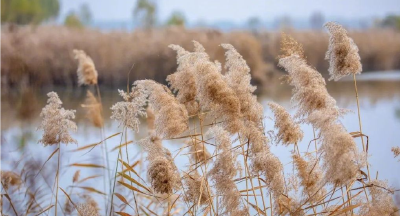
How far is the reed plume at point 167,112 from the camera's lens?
5.09 feet

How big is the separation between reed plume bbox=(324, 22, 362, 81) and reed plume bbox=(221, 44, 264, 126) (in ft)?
0.76

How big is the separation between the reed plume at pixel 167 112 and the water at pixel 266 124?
1444mm

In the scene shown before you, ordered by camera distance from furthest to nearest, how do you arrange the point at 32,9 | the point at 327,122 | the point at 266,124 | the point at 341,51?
the point at 32,9
the point at 266,124
the point at 341,51
the point at 327,122

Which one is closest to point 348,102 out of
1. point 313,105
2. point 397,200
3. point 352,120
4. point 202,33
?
point 352,120

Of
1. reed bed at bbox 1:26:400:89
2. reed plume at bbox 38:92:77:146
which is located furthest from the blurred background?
reed plume at bbox 38:92:77:146

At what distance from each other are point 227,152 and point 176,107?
0.63 feet

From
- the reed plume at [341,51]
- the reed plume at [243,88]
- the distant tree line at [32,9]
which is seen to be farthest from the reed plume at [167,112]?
the distant tree line at [32,9]

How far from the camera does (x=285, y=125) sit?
1.51 m

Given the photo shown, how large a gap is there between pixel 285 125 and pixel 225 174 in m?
0.20

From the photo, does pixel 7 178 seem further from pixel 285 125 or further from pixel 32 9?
pixel 32 9

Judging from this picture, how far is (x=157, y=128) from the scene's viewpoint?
1587mm

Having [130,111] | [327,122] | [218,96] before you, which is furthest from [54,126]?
[327,122]

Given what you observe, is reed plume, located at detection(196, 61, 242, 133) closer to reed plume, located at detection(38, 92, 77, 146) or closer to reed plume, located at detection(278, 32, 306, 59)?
reed plume, located at detection(278, 32, 306, 59)

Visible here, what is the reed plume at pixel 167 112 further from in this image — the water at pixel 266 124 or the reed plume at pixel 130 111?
the water at pixel 266 124
